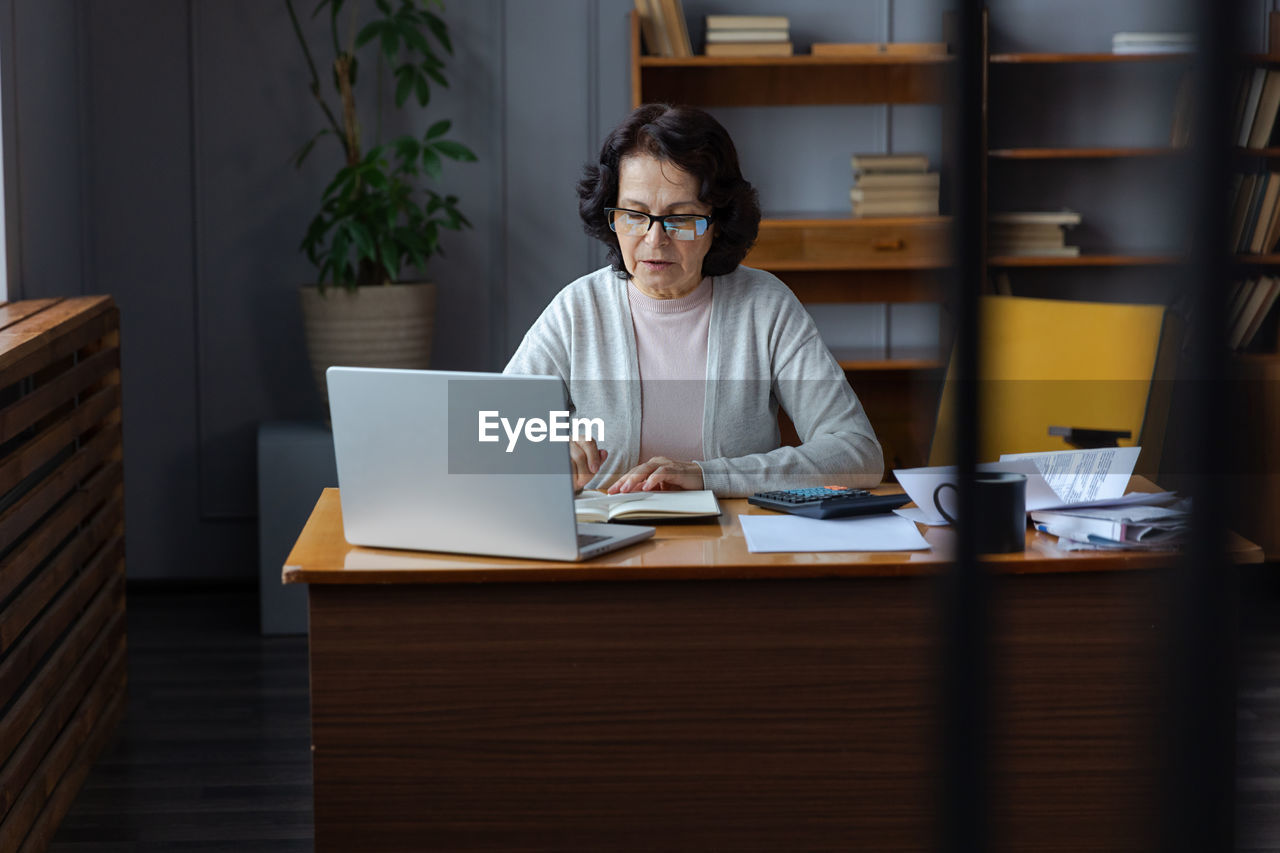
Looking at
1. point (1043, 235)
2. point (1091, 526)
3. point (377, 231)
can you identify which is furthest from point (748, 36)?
point (1091, 526)

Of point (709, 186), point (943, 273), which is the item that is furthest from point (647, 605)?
point (943, 273)

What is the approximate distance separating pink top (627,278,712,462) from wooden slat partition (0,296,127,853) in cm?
102

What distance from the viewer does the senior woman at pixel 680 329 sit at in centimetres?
→ 217

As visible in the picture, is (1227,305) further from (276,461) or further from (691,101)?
(691,101)

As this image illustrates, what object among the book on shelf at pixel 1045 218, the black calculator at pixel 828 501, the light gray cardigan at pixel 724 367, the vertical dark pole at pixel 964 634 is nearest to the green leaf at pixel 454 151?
the light gray cardigan at pixel 724 367

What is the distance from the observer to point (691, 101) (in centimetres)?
377

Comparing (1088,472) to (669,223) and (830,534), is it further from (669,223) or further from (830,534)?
(669,223)

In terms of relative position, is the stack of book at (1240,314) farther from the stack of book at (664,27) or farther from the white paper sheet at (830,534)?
the stack of book at (664,27)

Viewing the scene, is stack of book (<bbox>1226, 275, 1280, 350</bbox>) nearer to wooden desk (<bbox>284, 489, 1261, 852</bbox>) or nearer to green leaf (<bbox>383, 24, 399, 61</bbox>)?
wooden desk (<bbox>284, 489, 1261, 852</bbox>)

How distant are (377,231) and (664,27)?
0.95 metres

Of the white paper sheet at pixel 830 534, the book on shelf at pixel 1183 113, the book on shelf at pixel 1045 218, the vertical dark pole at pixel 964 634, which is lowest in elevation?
the white paper sheet at pixel 830 534

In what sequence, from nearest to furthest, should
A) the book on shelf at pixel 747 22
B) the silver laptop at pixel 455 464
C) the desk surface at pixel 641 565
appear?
the silver laptop at pixel 455 464, the desk surface at pixel 641 565, the book on shelf at pixel 747 22

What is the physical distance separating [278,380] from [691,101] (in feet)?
4.85

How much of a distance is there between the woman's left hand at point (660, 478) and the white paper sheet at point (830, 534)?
18cm
